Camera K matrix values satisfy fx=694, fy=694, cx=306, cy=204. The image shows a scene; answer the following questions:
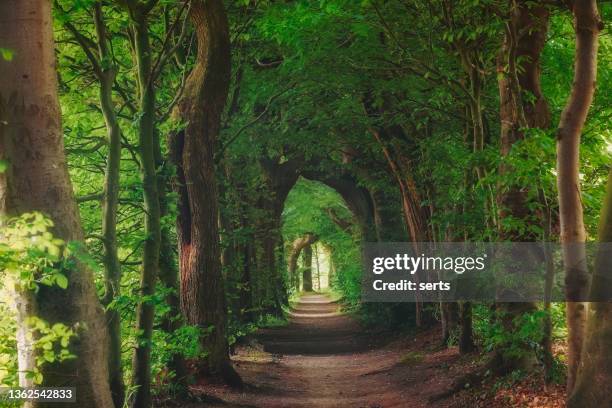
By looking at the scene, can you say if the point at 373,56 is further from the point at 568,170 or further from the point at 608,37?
the point at 568,170

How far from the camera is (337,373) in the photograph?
53.2ft

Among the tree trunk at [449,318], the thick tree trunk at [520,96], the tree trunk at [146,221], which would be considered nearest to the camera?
the tree trunk at [146,221]

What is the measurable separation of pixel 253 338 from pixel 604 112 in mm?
13968

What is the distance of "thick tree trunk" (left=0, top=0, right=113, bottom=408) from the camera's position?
485 centimetres

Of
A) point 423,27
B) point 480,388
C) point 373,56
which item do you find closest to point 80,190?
point 373,56

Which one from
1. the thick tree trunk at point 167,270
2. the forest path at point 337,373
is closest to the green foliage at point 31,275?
the thick tree trunk at point 167,270

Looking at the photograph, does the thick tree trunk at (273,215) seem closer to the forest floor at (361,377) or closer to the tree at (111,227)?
the forest floor at (361,377)

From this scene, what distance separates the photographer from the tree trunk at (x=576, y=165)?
19.8 feet

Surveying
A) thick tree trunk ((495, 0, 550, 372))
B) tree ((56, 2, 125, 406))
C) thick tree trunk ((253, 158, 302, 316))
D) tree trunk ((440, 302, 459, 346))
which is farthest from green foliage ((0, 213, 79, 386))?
thick tree trunk ((253, 158, 302, 316))

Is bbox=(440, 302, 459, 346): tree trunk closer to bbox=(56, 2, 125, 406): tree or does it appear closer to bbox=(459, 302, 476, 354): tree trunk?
bbox=(459, 302, 476, 354): tree trunk

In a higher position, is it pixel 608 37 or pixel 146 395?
pixel 608 37

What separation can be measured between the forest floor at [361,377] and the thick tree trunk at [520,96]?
3.08 ft

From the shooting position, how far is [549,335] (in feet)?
26.2

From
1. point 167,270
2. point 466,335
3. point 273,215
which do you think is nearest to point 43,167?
point 167,270
